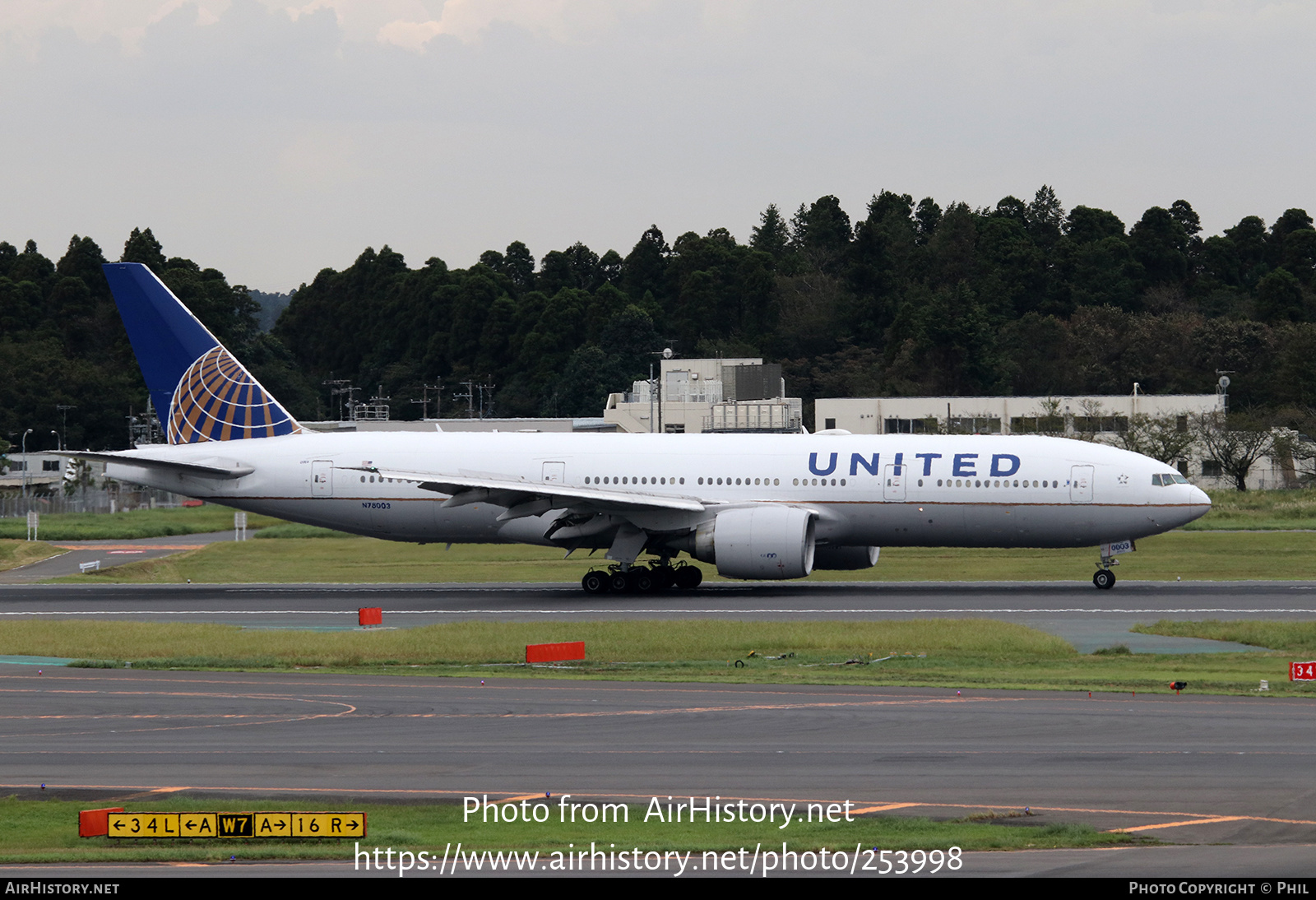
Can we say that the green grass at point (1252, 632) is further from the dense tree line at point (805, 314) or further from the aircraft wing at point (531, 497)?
the dense tree line at point (805, 314)

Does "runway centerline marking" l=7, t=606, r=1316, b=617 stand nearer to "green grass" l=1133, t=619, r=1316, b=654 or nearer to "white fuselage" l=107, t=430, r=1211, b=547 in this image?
"green grass" l=1133, t=619, r=1316, b=654

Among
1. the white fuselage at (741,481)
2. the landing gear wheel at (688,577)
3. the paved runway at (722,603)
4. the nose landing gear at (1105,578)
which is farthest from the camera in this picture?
the landing gear wheel at (688,577)

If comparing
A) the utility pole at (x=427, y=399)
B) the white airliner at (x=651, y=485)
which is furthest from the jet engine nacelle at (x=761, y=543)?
the utility pole at (x=427, y=399)

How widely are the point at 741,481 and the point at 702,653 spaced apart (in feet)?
41.7

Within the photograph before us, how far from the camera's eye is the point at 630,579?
39.9 meters

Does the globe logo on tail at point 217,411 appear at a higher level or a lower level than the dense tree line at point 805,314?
lower

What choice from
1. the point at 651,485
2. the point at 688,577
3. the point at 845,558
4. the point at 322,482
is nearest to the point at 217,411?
the point at 322,482

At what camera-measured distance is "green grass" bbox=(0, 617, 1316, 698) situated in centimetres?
2438

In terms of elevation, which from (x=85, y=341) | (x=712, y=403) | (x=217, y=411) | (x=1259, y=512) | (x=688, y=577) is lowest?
(x=688, y=577)

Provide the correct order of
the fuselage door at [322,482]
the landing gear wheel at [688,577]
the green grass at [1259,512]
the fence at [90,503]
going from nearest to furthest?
the landing gear wheel at [688,577] → the fuselage door at [322,482] → the green grass at [1259,512] → the fence at [90,503]

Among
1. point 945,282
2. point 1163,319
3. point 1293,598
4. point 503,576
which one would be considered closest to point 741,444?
point 503,576

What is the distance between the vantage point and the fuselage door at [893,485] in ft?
129

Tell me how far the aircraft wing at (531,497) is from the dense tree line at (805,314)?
79.5m

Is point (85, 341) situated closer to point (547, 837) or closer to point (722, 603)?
point (722, 603)
